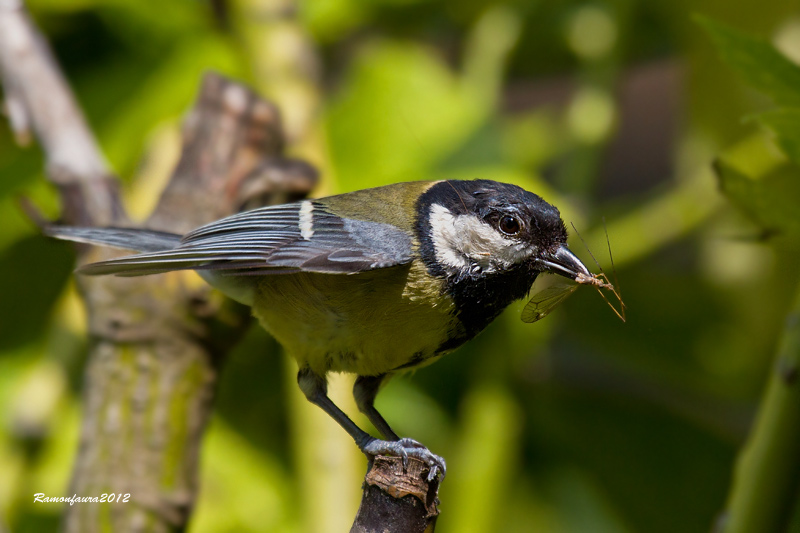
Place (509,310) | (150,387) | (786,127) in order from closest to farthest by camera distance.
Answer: (786,127)
(150,387)
(509,310)

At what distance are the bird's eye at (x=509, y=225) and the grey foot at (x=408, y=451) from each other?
270mm

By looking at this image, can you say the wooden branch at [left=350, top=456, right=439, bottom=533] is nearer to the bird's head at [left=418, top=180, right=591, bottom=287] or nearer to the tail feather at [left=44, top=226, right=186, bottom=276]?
the bird's head at [left=418, top=180, right=591, bottom=287]

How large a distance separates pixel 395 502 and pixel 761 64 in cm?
53

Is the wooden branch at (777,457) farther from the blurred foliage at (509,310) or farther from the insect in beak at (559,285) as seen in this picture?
the blurred foliage at (509,310)

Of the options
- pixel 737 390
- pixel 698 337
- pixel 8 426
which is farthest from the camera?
pixel 698 337

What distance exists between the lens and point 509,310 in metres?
1.41

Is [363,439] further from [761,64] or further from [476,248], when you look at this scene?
[761,64]

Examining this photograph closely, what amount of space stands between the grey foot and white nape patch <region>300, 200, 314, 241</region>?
0.87 ft

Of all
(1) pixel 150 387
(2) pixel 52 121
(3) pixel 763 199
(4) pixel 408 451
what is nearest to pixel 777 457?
(3) pixel 763 199

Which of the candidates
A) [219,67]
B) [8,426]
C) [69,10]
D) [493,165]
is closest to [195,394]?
[8,426]

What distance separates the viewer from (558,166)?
183cm

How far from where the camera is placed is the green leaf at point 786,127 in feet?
2.11

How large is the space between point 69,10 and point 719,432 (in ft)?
5.26

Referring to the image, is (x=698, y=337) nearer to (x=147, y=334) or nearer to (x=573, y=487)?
(x=573, y=487)
